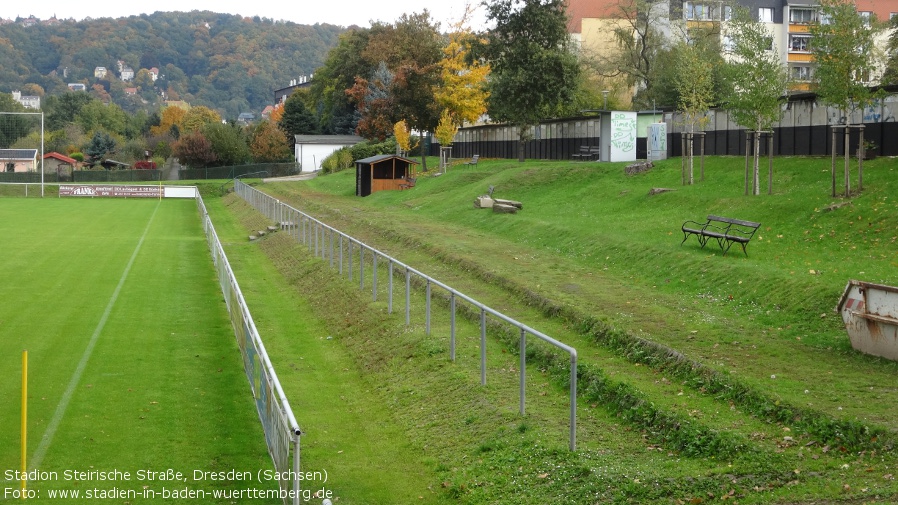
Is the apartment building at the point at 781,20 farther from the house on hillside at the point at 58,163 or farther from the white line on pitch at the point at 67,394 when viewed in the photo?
the white line on pitch at the point at 67,394

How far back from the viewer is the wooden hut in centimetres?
5772

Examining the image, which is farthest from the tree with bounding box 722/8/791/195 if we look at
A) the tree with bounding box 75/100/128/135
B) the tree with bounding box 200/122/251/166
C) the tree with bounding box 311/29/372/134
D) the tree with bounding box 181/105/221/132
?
the tree with bounding box 75/100/128/135

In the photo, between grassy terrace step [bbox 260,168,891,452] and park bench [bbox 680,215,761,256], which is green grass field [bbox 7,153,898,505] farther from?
park bench [bbox 680,215,761,256]

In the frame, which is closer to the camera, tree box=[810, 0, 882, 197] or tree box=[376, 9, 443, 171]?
tree box=[810, 0, 882, 197]

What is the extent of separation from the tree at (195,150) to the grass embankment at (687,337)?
237ft

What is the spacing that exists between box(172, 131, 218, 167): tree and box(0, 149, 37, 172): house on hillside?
1688cm

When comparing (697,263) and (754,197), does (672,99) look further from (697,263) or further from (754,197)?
(697,263)

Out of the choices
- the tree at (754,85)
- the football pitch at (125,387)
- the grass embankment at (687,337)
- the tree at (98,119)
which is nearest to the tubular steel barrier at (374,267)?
the grass embankment at (687,337)

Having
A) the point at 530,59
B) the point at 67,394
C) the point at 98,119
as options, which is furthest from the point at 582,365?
the point at 98,119

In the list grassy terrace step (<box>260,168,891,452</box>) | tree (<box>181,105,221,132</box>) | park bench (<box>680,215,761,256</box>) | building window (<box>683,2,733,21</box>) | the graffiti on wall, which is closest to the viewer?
grassy terrace step (<box>260,168,891,452</box>)

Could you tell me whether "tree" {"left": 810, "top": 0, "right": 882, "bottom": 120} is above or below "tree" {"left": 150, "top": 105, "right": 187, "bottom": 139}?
below

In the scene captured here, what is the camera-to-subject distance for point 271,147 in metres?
106

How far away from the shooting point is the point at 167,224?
53.8 metres

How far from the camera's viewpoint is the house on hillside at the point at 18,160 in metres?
105
